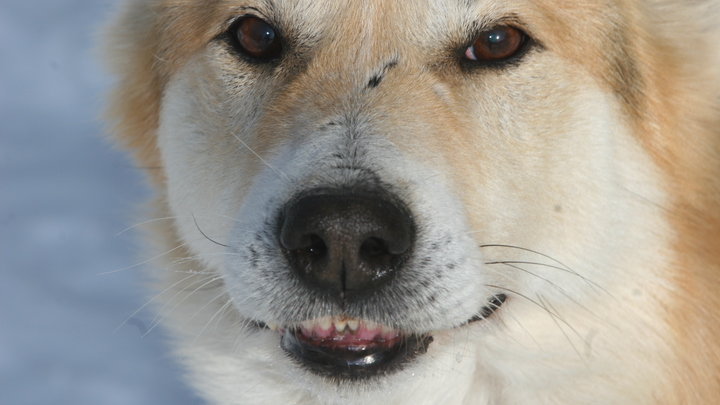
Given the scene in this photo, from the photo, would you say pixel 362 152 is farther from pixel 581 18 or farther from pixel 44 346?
pixel 44 346

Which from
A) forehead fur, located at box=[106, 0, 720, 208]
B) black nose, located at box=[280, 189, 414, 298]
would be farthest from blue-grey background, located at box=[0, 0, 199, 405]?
black nose, located at box=[280, 189, 414, 298]

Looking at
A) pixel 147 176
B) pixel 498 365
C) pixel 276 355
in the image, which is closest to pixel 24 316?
pixel 147 176

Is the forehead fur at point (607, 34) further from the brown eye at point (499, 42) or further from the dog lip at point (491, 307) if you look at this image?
the dog lip at point (491, 307)

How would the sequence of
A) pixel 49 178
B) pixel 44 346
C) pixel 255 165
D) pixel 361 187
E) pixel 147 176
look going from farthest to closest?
pixel 49 178 < pixel 44 346 < pixel 147 176 < pixel 255 165 < pixel 361 187

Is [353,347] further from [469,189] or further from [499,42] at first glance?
[499,42]

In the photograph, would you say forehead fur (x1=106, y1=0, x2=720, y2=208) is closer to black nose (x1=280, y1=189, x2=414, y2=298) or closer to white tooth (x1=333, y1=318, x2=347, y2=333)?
black nose (x1=280, y1=189, x2=414, y2=298)

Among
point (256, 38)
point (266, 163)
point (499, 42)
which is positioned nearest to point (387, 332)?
point (266, 163)

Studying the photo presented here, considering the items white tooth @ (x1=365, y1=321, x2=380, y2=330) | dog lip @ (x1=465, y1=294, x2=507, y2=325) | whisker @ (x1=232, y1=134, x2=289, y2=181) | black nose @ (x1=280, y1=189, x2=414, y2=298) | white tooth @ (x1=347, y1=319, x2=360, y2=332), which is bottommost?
dog lip @ (x1=465, y1=294, x2=507, y2=325)
